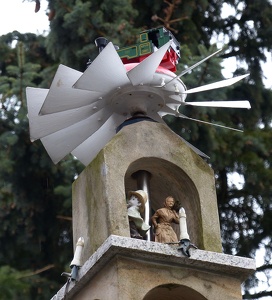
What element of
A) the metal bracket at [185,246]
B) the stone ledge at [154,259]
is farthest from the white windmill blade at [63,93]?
the metal bracket at [185,246]

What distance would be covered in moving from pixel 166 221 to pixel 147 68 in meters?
1.35

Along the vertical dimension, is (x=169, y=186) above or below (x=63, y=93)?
below

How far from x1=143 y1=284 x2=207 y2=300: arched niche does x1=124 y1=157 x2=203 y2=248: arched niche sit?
1.87ft

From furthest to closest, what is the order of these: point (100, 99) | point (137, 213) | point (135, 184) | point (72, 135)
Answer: point (72, 135)
point (135, 184)
point (100, 99)
point (137, 213)

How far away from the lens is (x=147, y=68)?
48.5ft

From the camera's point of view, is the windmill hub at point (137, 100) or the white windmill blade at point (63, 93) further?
the windmill hub at point (137, 100)

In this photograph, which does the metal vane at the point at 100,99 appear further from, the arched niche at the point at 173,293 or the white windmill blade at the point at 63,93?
the arched niche at the point at 173,293

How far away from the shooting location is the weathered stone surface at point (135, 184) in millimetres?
14352

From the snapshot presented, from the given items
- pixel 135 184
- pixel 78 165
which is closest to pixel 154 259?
pixel 135 184

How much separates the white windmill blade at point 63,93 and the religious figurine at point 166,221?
1.18m

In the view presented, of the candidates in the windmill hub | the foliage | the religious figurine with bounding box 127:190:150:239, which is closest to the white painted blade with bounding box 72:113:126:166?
the windmill hub

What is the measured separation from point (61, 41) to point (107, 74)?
623 centimetres

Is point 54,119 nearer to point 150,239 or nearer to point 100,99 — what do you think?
point 100,99

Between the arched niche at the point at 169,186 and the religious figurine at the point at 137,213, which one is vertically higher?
the arched niche at the point at 169,186
